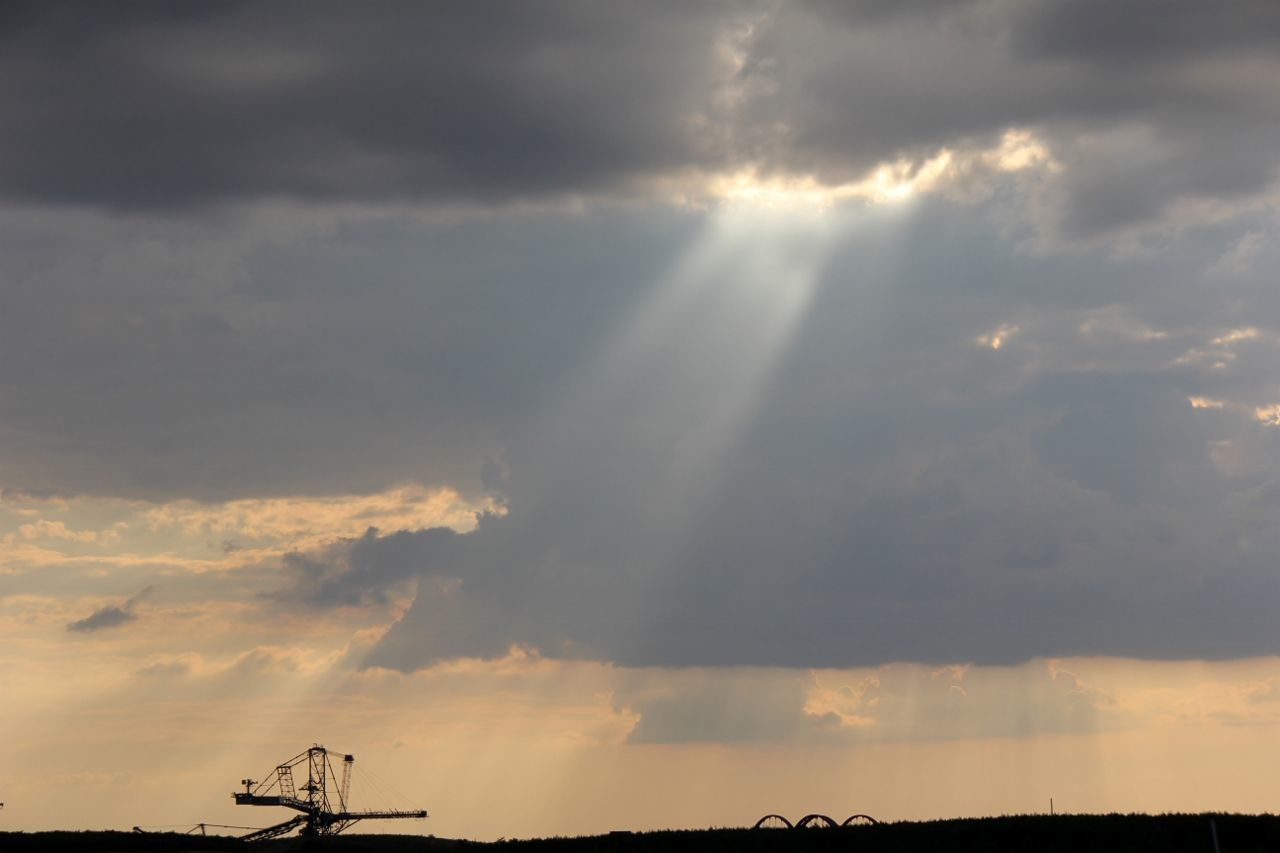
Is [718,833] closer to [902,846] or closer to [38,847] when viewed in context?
[902,846]

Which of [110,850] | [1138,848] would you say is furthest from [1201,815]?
[110,850]

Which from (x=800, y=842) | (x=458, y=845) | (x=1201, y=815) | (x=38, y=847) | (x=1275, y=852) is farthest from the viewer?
(x=38, y=847)

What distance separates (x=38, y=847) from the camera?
197 metres

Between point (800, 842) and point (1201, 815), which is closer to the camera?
point (1201, 815)

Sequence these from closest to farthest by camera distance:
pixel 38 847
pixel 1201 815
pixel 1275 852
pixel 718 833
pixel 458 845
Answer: pixel 1275 852 < pixel 1201 815 < pixel 718 833 < pixel 458 845 < pixel 38 847

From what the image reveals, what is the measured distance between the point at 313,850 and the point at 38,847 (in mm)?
33631

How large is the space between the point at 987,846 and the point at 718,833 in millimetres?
28551

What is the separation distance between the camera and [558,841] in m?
146

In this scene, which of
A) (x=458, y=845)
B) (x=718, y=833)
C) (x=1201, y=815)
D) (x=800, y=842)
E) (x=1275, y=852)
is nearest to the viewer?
(x=1275, y=852)

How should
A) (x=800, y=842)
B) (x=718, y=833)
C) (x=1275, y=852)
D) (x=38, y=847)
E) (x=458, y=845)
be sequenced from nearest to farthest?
(x=1275, y=852)
(x=800, y=842)
(x=718, y=833)
(x=458, y=845)
(x=38, y=847)

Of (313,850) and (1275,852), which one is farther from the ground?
(313,850)

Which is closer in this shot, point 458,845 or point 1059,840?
point 1059,840

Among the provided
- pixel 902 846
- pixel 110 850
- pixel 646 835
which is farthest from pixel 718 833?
pixel 110 850

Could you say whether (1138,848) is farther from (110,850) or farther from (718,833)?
(110,850)
